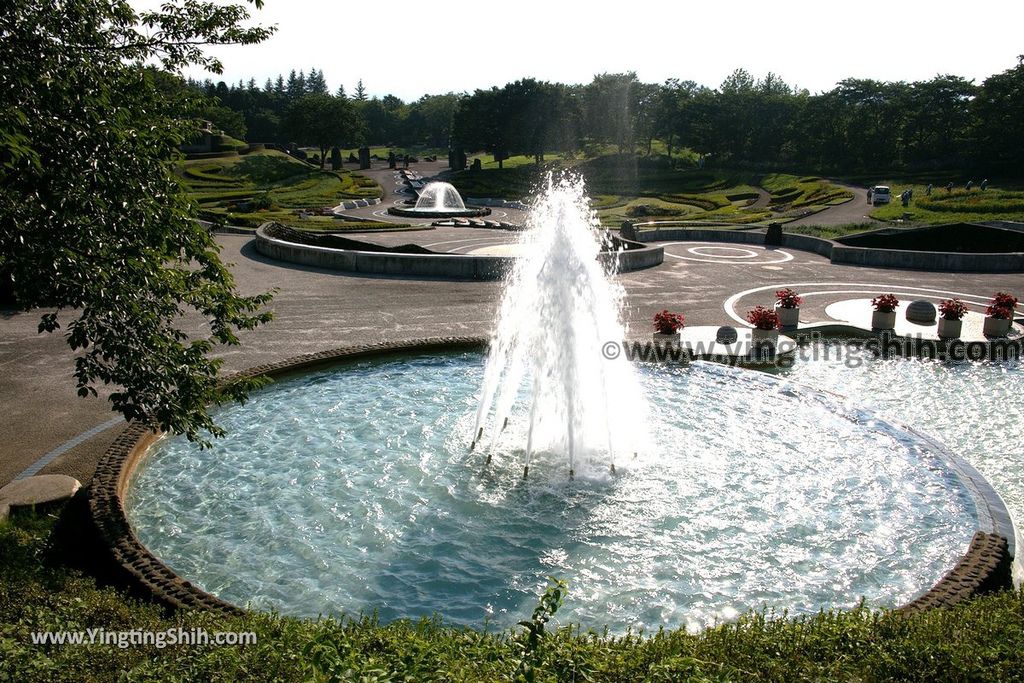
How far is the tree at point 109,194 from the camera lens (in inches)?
307

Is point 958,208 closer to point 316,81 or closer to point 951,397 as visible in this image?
point 951,397

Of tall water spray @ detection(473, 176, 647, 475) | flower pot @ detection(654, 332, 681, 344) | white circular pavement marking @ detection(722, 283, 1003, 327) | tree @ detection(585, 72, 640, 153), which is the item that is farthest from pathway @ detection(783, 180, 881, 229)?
tree @ detection(585, 72, 640, 153)

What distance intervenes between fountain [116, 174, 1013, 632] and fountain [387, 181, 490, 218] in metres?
41.3

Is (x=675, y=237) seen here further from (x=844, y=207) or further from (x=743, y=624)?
(x=743, y=624)

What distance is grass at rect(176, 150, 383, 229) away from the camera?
194 ft

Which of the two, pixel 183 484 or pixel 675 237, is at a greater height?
pixel 675 237

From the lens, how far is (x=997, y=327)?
19828 mm

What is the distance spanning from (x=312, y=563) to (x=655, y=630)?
4218 mm

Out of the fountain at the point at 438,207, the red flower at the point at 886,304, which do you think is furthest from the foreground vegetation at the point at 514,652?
the fountain at the point at 438,207

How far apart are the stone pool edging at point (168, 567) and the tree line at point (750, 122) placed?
72483 millimetres

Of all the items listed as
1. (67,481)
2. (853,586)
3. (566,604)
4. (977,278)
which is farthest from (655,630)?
(977,278)

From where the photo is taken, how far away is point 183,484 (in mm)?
11531

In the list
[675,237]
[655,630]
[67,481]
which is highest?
[675,237]

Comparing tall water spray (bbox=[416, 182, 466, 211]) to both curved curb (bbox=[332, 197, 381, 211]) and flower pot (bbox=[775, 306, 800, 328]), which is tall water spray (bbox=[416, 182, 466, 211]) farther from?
flower pot (bbox=[775, 306, 800, 328])
